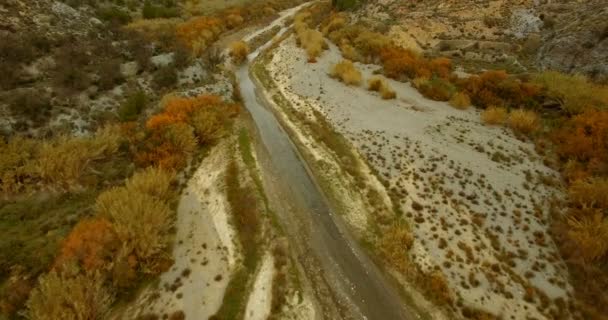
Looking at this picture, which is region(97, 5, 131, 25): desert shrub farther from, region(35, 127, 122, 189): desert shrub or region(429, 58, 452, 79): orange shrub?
region(429, 58, 452, 79): orange shrub

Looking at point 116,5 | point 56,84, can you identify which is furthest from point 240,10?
point 56,84

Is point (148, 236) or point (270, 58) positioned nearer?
point (148, 236)

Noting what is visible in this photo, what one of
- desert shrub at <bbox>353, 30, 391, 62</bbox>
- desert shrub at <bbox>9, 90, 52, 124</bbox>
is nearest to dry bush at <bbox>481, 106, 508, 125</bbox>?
desert shrub at <bbox>353, 30, 391, 62</bbox>

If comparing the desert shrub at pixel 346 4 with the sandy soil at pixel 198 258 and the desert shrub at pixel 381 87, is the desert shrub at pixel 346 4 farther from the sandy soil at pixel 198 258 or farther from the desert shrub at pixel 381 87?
the sandy soil at pixel 198 258

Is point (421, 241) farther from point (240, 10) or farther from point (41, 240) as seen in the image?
point (240, 10)

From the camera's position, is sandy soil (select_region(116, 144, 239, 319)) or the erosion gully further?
the erosion gully

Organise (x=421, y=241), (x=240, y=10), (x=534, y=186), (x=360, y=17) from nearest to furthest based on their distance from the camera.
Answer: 1. (x=421, y=241)
2. (x=534, y=186)
3. (x=360, y=17)
4. (x=240, y=10)

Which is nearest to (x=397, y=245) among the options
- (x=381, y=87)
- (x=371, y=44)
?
(x=381, y=87)
